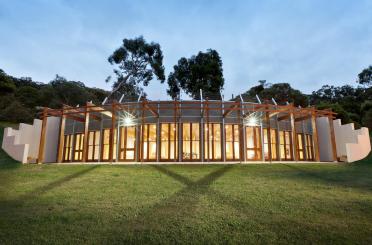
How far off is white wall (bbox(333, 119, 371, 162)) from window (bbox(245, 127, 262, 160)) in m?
6.05

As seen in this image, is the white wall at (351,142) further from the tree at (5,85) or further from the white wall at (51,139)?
the tree at (5,85)

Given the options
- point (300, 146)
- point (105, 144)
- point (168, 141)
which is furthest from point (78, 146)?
point (300, 146)

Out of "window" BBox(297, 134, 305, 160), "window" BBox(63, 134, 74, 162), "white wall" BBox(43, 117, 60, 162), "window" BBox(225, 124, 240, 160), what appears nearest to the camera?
"window" BBox(225, 124, 240, 160)

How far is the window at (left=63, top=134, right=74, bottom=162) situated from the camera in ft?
71.2

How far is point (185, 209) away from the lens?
6453 millimetres

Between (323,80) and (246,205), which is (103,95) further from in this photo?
(323,80)

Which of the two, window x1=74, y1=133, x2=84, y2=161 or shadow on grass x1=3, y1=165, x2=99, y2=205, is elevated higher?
window x1=74, y1=133, x2=84, y2=161

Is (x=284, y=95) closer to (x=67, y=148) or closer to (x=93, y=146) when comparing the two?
(x=93, y=146)

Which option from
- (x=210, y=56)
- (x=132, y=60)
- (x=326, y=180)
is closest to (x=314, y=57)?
(x=210, y=56)

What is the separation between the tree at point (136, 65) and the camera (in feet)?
135

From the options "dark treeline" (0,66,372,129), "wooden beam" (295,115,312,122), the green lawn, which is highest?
"dark treeline" (0,66,372,129)

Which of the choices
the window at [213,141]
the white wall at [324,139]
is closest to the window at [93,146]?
the window at [213,141]

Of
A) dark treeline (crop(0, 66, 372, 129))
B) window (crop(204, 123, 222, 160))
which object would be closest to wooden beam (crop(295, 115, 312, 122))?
window (crop(204, 123, 222, 160))

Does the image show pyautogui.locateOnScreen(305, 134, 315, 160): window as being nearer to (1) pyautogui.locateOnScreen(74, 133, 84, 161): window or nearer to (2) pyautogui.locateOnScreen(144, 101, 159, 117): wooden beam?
(2) pyautogui.locateOnScreen(144, 101, 159, 117): wooden beam
